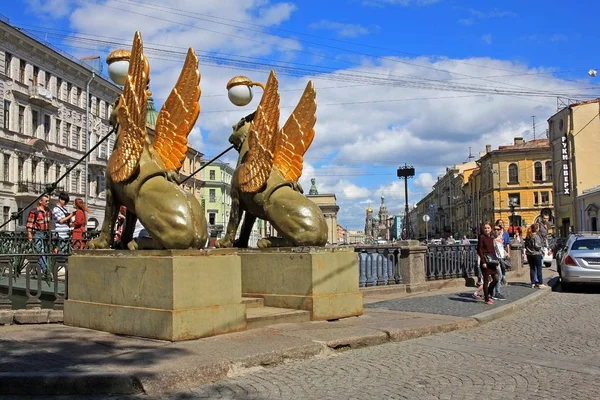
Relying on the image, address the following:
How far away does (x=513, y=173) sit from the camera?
252ft

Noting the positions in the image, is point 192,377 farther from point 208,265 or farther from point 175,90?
point 175,90

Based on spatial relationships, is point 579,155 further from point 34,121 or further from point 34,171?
point 34,121

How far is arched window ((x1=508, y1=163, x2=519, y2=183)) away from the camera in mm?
76438

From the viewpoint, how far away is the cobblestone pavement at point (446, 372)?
515 centimetres

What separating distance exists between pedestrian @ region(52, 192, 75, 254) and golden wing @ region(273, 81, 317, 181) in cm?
498

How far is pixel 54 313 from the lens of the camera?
26.1 ft

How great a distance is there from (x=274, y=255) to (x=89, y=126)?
50565mm

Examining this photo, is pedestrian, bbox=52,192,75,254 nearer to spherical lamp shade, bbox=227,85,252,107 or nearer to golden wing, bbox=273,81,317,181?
A: spherical lamp shade, bbox=227,85,252,107

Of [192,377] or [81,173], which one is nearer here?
[192,377]

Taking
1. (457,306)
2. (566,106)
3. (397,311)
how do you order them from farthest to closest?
(566,106)
(457,306)
(397,311)

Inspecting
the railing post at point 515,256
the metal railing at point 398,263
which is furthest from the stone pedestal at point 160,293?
the railing post at point 515,256

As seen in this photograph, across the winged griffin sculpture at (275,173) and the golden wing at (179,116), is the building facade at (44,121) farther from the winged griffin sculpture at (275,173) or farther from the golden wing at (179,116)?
the golden wing at (179,116)

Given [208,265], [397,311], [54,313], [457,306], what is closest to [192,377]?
[208,265]

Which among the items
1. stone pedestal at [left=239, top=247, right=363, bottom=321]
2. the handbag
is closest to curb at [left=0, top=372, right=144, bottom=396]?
stone pedestal at [left=239, top=247, right=363, bottom=321]
